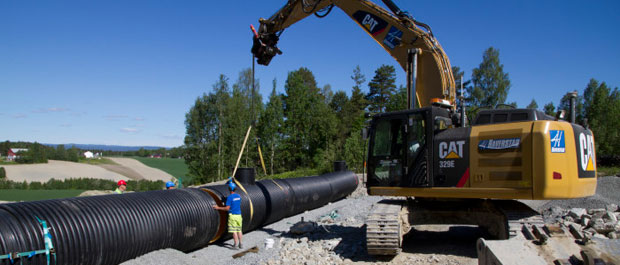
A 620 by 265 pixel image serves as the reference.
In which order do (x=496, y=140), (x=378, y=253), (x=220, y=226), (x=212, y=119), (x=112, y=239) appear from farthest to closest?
(x=212, y=119)
(x=220, y=226)
(x=378, y=253)
(x=496, y=140)
(x=112, y=239)

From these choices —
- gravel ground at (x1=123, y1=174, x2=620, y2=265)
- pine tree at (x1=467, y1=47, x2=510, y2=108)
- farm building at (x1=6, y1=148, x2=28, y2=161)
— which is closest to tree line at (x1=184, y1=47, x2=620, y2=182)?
pine tree at (x1=467, y1=47, x2=510, y2=108)

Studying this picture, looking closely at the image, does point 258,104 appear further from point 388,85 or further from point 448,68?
point 448,68

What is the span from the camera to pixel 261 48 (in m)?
11.9

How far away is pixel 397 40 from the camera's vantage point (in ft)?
33.9

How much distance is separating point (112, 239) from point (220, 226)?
3.09 m

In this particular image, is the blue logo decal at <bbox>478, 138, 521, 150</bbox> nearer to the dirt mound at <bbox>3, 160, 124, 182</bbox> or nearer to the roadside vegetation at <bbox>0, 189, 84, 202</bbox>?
the roadside vegetation at <bbox>0, 189, 84, 202</bbox>

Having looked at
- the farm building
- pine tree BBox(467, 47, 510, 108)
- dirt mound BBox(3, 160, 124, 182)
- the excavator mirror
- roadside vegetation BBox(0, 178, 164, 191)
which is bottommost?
roadside vegetation BBox(0, 178, 164, 191)

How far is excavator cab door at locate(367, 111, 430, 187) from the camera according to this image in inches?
322

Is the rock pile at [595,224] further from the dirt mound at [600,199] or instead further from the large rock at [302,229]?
the large rock at [302,229]

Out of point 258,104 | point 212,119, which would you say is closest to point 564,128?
point 212,119

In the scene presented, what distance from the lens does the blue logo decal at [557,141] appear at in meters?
6.91

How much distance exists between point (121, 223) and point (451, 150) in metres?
5.88

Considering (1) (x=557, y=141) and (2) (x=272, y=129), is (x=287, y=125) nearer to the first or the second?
(2) (x=272, y=129)

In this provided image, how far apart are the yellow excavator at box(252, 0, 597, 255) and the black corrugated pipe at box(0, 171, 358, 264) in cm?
349
